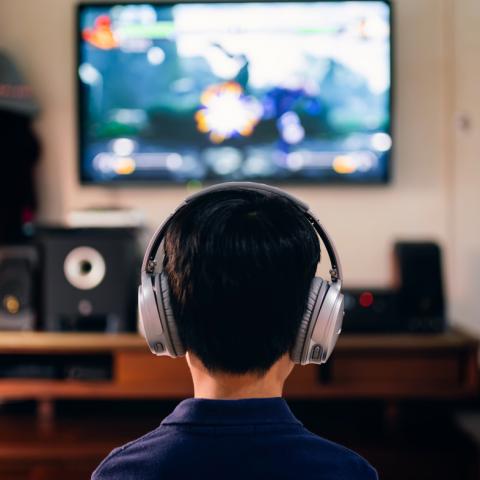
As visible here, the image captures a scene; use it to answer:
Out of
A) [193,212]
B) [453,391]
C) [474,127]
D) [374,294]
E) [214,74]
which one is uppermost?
[214,74]

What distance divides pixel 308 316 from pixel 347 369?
196 cm

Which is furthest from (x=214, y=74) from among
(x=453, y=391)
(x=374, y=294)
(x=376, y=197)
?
(x=453, y=391)

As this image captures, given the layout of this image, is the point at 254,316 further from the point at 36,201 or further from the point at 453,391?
the point at 36,201

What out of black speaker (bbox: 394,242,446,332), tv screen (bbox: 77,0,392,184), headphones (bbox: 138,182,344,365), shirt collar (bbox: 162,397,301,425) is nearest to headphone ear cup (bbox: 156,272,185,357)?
headphones (bbox: 138,182,344,365)

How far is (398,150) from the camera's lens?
3373 millimetres

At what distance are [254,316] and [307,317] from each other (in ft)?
0.41

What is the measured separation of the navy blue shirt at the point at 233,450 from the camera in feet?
2.83

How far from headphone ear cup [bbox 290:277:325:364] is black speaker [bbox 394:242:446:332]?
2.07 metres

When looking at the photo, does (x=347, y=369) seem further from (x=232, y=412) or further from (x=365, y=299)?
(x=232, y=412)

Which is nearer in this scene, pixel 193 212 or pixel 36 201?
pixel 193 212

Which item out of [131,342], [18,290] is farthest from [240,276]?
[18,290]

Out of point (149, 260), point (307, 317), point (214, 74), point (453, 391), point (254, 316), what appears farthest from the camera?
point (214, 74)

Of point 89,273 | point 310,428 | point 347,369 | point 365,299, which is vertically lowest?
point 310,428

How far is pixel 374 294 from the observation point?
302cm
